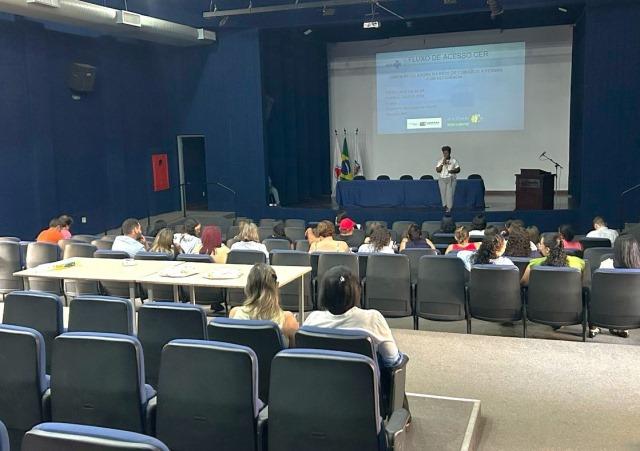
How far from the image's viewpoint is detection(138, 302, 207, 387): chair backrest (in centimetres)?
382

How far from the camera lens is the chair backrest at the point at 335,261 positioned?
620cm

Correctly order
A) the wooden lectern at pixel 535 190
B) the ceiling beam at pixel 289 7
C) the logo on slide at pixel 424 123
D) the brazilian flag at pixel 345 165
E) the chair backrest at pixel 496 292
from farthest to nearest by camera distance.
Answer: the brazilian flag at pixel 345 165 → the logo on slide at pixel 424 123 → the wooden lectern at pixel 535 190 → the ceiling beam at pixel 289 7 → the chair backrest at pixel 496 292

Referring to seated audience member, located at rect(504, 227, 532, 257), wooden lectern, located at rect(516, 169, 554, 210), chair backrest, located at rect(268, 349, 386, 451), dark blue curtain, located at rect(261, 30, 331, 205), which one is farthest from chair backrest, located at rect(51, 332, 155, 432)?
dark blue curtain, located at rect(261, 30, 331, 205)

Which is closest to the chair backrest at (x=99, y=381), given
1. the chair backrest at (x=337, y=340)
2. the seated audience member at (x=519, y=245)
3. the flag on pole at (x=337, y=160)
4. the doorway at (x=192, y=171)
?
the chair backrest at (x=337, y=340)

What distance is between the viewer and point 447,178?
1340cm

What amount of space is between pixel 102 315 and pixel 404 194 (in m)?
10.9

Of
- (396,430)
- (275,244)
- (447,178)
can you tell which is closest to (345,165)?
(447,178)

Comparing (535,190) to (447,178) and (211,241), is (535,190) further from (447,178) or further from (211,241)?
(211,241)

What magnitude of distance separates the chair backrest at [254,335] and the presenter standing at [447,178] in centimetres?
1043

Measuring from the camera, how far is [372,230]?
7.20 metres

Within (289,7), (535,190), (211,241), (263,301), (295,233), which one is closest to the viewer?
(263,301)

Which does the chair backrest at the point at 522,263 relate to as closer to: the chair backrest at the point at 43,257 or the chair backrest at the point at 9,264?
the chair backrest at the point at 43,257

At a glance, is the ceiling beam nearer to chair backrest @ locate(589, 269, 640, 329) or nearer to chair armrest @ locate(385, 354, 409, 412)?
chair backrest @ locate(589, 269, 640, 329)

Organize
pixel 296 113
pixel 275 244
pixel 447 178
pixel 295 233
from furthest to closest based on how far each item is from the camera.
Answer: pixel 296 113 < pixel 447 178 < pixel 295 233 < pixel 275 244
